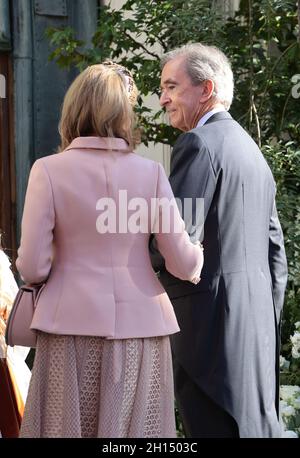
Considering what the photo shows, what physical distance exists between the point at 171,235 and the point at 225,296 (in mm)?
489

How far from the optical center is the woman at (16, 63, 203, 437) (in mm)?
3777

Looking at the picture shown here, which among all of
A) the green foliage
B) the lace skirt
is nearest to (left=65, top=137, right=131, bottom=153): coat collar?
the lace skirt

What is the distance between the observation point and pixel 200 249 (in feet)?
13.3

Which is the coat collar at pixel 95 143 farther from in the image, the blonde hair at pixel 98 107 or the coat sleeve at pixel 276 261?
the coat sleeve at pixel 276 261

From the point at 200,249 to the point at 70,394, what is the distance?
73cm

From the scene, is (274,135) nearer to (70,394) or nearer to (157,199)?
(157,199)

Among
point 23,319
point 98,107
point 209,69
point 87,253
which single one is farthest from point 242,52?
point 23,319

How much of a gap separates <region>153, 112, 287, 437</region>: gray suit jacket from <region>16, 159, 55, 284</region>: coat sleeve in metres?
→ 0.60

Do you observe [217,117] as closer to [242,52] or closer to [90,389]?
[90,389]

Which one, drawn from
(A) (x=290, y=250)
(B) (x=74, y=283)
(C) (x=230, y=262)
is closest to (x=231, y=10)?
(A) (x=290, y=250)

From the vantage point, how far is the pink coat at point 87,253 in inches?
149

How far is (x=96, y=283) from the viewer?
3.80m

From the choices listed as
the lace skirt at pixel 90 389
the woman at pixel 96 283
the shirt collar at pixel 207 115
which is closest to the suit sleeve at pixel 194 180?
the shirt collar at pixel 207 115

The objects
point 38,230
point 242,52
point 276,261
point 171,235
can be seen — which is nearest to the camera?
point 38,230
